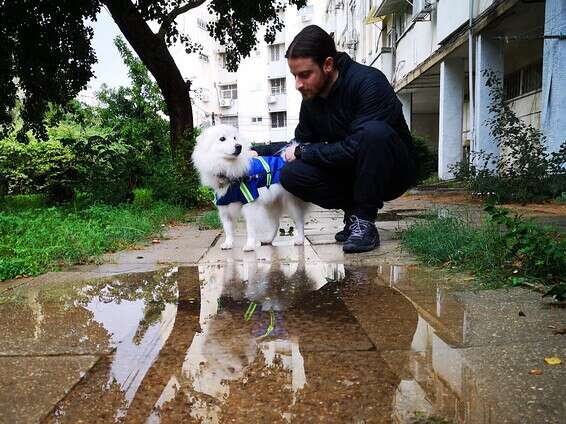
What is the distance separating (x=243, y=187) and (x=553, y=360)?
266 cm

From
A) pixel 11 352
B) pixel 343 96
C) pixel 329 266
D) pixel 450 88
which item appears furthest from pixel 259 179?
pixel 450 88

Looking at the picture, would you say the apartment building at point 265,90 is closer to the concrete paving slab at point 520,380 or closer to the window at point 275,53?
the window at point 275,53

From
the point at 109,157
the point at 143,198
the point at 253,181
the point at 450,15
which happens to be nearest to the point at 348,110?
the point at 253,181

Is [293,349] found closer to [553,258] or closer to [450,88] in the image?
[553,258]

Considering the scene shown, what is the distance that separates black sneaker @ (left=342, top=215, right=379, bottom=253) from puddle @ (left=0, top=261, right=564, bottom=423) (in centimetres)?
58

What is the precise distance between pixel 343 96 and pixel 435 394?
2307 mm

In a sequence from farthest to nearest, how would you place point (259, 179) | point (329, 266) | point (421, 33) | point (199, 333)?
point (421, 33) < point (259, 179) < point (329, 266) < point (199, 333)

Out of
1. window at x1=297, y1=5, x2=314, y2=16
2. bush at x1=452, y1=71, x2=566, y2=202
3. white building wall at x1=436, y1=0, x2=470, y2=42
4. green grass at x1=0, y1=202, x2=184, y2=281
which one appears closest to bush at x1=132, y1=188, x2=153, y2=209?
green grass at x1=0, y1=202, x2=184, y2=281

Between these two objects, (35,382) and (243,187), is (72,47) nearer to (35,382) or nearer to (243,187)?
(243,187)

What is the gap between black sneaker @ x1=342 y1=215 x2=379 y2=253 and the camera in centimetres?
311

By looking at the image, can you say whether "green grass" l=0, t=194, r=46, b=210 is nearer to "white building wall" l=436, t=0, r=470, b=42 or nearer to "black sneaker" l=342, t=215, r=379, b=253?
"black sneaker" l=342, t=215, r=379, b=253

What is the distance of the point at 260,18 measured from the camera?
8.94 m

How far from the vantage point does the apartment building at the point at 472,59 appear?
6602mm

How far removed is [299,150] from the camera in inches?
134
